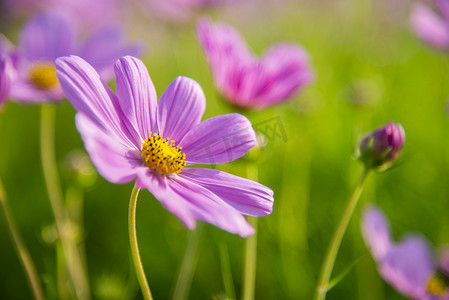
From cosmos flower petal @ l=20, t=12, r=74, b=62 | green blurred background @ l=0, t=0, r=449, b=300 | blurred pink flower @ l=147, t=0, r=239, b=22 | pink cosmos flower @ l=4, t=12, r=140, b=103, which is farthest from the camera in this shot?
blurred pink flower @ l=147, t=0, r=239, b=22

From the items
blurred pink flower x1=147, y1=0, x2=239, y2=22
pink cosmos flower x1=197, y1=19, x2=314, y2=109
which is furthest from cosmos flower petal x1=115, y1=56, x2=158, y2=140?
blurred pink flower x1=147, y1=0, x2=239, y2=22

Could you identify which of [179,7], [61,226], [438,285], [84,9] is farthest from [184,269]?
[84,9]

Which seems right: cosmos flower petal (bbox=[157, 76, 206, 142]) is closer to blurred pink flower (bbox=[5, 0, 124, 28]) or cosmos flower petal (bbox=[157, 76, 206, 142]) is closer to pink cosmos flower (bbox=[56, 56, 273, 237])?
pink cosmos flower (bbox=[56, 56, 273, 237])

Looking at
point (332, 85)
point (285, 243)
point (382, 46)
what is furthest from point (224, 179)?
point (382, 46)

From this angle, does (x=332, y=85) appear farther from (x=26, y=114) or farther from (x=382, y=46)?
(x=26, y=114)

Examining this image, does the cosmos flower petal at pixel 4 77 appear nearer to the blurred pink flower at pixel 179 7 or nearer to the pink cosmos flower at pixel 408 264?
the pink cosmos flower at pixel 408 264

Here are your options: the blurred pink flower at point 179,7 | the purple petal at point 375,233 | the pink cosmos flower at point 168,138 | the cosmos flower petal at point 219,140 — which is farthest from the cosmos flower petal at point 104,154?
the blurred pink flower at point 179,7

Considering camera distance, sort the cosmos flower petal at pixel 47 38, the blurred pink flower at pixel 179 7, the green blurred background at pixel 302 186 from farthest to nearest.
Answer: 1. the blurred pink flower at pixel 179 7
2. the green blurred background at pixel 302 186
3. the cosmos flower petal at pixel 47 38
